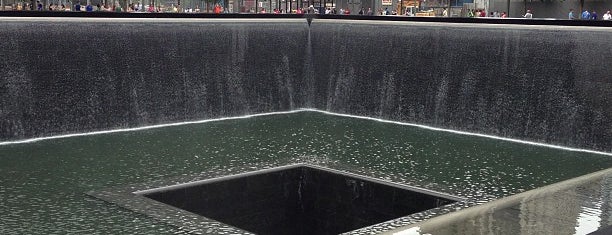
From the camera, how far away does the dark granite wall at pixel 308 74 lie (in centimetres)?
1188

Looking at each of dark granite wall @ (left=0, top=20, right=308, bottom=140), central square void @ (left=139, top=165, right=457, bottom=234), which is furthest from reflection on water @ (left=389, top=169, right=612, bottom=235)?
dark granite wall @ (left=0, top=20, right=308, bottom=140)

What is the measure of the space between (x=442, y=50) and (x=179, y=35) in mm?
4611

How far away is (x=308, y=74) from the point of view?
16094mm

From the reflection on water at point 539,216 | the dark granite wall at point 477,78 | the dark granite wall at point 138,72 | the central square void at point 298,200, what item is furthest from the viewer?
the dark granite wall at point 138,72

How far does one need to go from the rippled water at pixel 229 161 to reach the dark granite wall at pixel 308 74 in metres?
0.56

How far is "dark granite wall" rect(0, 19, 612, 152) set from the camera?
39.0 ft

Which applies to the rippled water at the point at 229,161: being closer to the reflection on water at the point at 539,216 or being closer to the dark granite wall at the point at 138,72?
the dark granite wall at the point at 138,72

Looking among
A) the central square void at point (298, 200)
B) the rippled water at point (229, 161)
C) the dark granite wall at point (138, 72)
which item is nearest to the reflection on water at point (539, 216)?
the central square void at point (298, 200)

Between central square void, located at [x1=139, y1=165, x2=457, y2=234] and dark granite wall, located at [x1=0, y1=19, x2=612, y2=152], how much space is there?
15.8 ft

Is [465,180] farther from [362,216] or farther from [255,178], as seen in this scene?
[255,178]

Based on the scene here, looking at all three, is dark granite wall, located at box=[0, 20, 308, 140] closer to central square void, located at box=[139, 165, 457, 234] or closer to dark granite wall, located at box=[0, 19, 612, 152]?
dark granite wall, located at box=[0, 19, 612, 152]

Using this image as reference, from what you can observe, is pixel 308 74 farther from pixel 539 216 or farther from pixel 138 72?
pixel 539 216

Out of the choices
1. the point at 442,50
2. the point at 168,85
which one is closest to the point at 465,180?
the point at 442,50

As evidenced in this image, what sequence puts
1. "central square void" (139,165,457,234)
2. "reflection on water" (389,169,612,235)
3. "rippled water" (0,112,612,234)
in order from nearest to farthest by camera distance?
1. "reflection on water" (389,169,612,235)
2. "rippled water" (0,112,612,234)
3. "central square void" (139,165,457,234)
